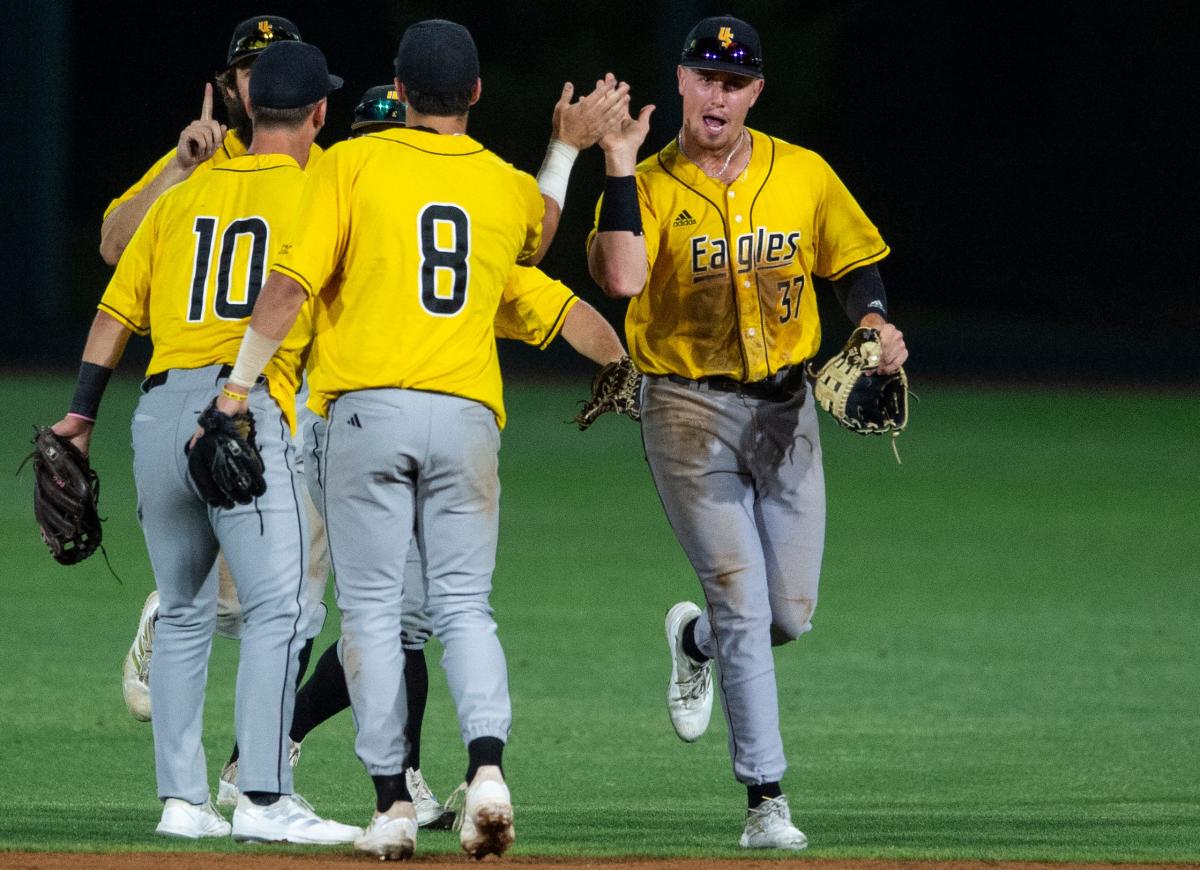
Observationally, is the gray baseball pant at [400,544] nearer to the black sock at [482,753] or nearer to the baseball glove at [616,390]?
the black sock at [482,753]

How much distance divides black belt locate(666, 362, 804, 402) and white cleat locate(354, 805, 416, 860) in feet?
5.29

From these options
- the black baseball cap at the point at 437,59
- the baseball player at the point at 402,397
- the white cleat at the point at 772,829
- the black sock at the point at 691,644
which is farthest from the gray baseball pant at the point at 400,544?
the black sock at the point at 691,644

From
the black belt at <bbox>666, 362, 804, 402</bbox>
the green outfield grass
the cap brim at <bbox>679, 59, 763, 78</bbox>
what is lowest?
the green outfield grass

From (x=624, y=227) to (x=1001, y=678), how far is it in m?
3.92

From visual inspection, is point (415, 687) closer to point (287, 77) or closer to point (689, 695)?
point (689, 695)

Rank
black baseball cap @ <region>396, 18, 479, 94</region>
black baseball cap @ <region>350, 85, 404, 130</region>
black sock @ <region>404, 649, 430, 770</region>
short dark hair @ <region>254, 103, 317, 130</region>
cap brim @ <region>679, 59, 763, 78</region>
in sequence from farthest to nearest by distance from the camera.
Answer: black baseball cap @ <region>350, 85, 404, 130</region> < cap brim @ <region>679, 59, 763, 78</region> < black sock @ <region>404, 649, 430, 770</region> < short dark hair @ <region>254, 103, 317, 130</region> < black baseball cap @ <region>396, 18, 479, 94</region>

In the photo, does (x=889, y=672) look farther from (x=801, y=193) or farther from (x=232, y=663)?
(x=801, y=193)

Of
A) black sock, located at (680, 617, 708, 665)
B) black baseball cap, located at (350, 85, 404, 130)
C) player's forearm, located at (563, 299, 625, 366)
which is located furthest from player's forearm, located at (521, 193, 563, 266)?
black sock, located at (680, 617, 708, 665)

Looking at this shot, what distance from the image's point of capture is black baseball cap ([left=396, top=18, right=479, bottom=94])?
468cm

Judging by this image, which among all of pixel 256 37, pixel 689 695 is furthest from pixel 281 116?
pixel 689 695

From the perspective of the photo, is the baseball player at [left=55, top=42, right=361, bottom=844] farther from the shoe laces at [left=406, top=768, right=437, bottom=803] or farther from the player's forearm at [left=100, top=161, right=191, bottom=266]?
the shoe laces at [left=406, top=768, right=437, bottom=803]

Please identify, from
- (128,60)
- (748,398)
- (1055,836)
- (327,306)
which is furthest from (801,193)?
(128,60)

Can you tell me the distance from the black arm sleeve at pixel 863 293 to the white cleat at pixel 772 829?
1487mm

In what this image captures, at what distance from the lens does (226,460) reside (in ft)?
15.1
